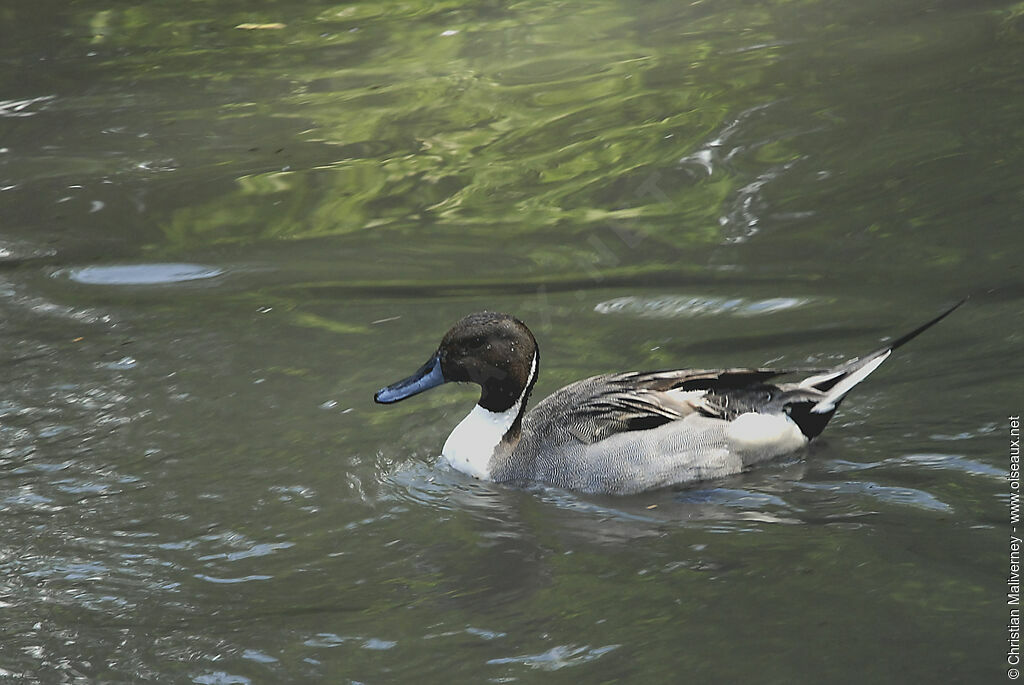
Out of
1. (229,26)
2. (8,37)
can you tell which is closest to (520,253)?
(229,26)

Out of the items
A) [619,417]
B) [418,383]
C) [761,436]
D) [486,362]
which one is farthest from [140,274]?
[761,436]

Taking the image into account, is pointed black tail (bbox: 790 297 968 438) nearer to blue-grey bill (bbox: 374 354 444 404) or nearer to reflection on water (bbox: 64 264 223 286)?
blue-grey bill (bbox: 374 354 444 404)

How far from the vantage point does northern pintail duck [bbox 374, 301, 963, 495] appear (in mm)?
6191

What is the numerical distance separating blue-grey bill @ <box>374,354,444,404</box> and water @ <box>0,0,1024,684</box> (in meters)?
0.33

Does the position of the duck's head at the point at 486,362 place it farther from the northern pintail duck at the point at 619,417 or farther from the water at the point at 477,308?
the water at the point at 477,308

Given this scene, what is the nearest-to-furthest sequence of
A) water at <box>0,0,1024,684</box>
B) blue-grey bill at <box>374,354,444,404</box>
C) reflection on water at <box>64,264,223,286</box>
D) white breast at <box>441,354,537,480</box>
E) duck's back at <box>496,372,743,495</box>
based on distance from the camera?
water at <box>0,0,1024,684</box> < duck's back at <box>496,372,743,495</box> < white breast at <box>441,354,537,480</box> < blue-grey bill at <box>374,354,444,404</box> < reflection on water at <box>64,264,223,286</box>

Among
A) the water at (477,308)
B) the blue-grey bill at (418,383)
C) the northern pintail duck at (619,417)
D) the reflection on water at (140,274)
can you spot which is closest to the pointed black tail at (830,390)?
the northern pintail duck at (619,417)

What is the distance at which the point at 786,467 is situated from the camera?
6.26 meters

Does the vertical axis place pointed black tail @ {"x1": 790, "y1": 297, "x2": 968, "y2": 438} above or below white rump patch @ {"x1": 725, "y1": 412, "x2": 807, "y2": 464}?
above

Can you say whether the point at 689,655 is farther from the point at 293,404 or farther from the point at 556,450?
the point at 293,404

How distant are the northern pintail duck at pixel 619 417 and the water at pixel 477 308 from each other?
0.43 feet

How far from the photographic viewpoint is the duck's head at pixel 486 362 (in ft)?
21.4

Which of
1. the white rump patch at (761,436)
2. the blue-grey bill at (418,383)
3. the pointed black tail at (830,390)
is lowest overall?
the white rump patch at (761,436)

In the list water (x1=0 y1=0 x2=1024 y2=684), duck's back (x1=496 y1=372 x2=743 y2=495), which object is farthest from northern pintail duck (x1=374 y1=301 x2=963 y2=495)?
water (x1=0 y1=0 x2=1024 y2=684)
